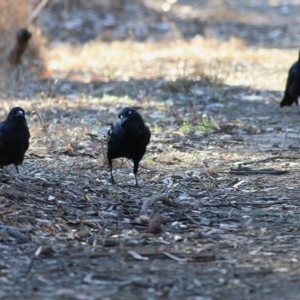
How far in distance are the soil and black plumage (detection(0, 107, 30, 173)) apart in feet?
0.71

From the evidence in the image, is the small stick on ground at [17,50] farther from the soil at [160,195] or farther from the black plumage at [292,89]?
the black plumage at [292,89]

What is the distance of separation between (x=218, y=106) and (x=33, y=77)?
3874 millimetres

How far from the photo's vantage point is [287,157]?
928cm

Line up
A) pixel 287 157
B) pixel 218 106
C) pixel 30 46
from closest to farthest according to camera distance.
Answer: pixel 287 157, pixel 218 106, pixel 30 46

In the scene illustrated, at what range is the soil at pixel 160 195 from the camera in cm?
519

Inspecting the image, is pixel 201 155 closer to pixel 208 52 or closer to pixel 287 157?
pixel 287 157

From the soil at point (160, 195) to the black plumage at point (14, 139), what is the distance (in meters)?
0.22

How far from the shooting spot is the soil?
519 cm

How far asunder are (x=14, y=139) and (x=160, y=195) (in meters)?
1.69

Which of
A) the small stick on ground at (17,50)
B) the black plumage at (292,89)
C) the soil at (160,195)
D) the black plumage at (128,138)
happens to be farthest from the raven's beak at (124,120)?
the small stick on ground at (17,50)

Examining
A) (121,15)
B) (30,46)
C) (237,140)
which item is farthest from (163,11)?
(237,140)

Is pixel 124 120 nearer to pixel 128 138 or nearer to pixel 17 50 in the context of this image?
pixel 128 138

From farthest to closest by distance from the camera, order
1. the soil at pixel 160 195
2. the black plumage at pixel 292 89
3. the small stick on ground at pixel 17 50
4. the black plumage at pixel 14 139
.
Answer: the small stick on ground at pixel 17 50
the black plumage at pixel 292 89
the black plumage at pixel 14 139
the soil at pixel 160 195

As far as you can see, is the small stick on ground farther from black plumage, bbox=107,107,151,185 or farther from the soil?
black plumage, bbox=107,107,151,185
